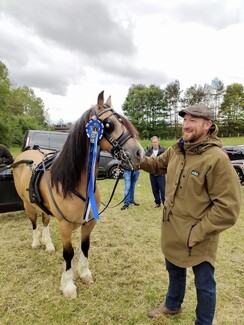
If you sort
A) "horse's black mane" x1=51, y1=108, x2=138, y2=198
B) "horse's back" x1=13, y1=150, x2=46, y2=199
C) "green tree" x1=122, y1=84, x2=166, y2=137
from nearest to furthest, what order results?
1. "horse's black mane" x1=51, y1=108, x2=138, y2=198
2. "horse's back" x1=13, y1=150, x2=46, y2=199
3. "green tree" x1=122, y1=84, x2=166, y2=137

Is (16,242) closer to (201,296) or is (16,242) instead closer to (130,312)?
(130,312)

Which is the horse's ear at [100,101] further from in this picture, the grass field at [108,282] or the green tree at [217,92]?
the green tree at [217,92]

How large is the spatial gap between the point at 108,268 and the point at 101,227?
59.3 inches

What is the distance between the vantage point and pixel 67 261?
2836 millimetres

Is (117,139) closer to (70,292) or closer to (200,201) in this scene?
(200,201)

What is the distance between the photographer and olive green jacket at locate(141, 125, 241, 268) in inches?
66.6

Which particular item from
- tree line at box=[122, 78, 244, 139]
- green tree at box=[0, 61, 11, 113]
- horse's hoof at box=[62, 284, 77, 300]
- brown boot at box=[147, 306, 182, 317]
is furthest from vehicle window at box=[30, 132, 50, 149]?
tree line at box=[122, 78, 244, 139]

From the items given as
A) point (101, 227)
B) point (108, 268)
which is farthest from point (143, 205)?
point (108, 268)

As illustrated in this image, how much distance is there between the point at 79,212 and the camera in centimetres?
264

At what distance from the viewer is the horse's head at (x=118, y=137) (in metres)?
2.14

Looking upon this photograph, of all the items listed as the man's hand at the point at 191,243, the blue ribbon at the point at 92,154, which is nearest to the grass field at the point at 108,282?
the blue ribbon at the point at 92,154

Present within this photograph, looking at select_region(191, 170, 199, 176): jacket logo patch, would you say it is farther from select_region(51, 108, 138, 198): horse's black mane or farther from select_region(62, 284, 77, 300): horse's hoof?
select_region(62, 284, 77, 300): horse's hoof

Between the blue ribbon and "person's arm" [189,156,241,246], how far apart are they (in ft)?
3.52

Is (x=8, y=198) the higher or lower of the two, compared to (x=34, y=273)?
higher
